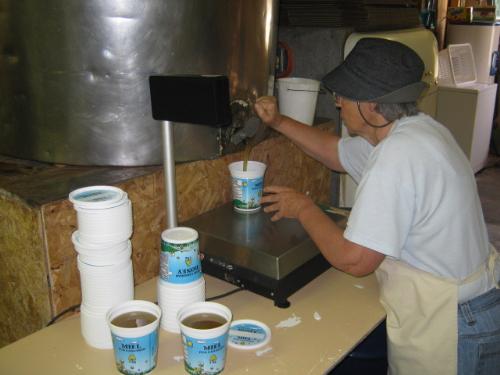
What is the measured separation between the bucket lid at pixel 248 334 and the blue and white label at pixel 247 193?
0.38m

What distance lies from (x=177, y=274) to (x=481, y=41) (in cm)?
379

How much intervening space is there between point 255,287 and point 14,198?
0.57 meters

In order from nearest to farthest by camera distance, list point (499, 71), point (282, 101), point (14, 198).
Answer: point (14, 198), point (282, 101), point (499, 71)

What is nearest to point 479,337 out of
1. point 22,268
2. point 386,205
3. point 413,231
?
point 413,231

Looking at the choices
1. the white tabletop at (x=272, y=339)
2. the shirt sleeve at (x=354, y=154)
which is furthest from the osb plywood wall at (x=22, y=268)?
the shirt sleeve at (x=354, y=154)

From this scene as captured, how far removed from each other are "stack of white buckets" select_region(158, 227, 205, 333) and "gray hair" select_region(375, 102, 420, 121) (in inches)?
19.7

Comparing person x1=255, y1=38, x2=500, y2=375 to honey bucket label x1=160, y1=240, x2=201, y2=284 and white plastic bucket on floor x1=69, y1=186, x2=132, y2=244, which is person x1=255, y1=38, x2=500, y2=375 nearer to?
honey bucket label x1=160, y1=240, x2=201, y2=284

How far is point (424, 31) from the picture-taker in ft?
8.41

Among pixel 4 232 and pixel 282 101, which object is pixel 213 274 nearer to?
pixel 4 232

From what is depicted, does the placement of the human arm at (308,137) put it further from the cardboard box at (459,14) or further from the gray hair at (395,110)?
the cardboard box at (459,14)

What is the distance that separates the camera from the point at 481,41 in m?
4.06

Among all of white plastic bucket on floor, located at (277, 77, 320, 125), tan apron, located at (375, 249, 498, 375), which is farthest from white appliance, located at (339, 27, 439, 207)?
tan apron, located at (375, 249, 498, 375)

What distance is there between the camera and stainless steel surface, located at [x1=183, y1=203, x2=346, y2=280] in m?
1.19

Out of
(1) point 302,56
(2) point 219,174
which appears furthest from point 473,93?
(2) point 219,174
